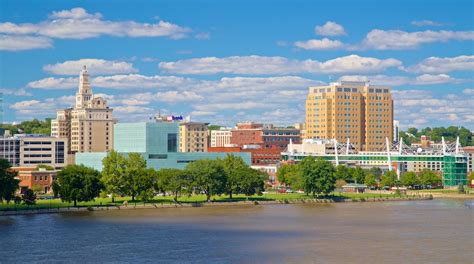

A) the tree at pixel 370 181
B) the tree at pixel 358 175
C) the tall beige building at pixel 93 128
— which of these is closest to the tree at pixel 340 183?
the tree at pixel 358 175

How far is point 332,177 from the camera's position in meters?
119

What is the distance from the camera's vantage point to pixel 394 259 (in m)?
56.9

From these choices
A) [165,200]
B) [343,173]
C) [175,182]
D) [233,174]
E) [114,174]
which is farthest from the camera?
[343,173]

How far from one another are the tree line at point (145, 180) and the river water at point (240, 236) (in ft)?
17.6

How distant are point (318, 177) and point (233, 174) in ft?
39.0

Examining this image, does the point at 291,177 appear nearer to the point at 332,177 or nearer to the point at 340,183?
the point at 332,177

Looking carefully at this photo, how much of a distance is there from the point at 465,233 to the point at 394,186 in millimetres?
79878

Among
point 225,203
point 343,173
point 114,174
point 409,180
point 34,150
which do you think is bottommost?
point 225,203

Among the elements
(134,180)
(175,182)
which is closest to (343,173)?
(175,182)

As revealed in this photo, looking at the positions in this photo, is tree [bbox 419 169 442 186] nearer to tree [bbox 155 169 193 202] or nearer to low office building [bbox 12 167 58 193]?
tree [bbox 155 169 193 202]

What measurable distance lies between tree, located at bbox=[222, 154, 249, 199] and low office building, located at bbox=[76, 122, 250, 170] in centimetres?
2257

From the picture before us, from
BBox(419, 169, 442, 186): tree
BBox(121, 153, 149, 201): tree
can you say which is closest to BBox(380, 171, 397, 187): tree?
BBox(419, 169, 442, 186): tree

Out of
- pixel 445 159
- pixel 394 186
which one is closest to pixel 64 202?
pixel 394 186

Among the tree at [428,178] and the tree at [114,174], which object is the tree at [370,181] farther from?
the tree at [114,174]
